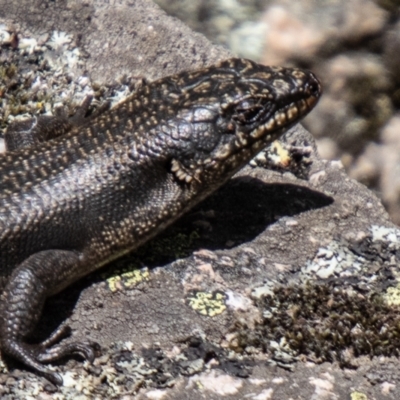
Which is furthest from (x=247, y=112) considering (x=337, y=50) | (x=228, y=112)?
(x=337, y=50)

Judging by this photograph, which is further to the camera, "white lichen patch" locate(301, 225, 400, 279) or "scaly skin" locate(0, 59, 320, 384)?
"white lichen patch" locate(301, 225, 400, 279)

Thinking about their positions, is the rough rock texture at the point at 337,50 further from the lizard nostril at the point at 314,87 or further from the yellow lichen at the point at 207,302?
the yellow lichen at the point at 207,302

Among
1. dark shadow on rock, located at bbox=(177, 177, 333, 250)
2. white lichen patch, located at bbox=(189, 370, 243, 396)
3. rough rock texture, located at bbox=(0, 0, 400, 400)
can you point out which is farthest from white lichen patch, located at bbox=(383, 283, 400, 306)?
white lichen patch, located at bbox=(189, 370, 243, 396)

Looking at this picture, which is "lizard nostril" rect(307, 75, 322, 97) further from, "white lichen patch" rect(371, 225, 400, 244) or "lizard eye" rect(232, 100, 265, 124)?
"white lichen patch" rect(371, 225, 400, 244)

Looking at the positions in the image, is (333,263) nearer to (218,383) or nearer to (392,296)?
Result: (392,296)

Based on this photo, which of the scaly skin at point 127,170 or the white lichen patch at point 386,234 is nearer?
the scaly skin at point 127,170

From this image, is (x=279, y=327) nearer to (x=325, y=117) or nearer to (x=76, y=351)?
(x=76, y=351)

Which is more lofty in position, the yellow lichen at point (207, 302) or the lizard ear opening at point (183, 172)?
the lizard ear opening at point (183, 172)

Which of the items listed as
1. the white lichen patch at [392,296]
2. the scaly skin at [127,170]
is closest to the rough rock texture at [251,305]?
the white lichen patch at [392,296]
